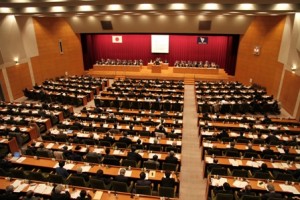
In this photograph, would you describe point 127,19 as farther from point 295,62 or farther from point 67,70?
point 295,62

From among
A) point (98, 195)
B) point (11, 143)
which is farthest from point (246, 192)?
point (11, 143)

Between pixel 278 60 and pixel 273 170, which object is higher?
pixel 278 60

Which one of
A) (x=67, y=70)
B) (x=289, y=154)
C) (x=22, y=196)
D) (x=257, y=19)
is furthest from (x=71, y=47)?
(x=289, y=154)

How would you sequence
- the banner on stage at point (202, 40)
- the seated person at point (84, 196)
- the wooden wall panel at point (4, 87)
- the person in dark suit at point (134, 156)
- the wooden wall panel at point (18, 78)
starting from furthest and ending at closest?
the banner on stage at point (202, 40)
the wooden wall panel at point (18, 78)
the wooden wall panel at point (4, 87)
the person in dark suit at point (134, 156)
the seated person at point (84, 196)

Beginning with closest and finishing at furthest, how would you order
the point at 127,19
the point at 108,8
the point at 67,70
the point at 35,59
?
1. the point at 108,8
2. the point at 35,59
3. the point at 127,19
4. the point at 67,70

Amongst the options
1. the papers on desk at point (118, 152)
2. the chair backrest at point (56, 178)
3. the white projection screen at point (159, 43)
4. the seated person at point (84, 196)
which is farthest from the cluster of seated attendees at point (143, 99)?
the white projection screen at point (159, 43)

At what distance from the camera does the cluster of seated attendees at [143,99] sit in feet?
52.0

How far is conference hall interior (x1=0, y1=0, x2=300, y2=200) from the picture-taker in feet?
25.6

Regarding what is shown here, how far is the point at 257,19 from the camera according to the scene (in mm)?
20750

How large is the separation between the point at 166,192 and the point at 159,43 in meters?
22.6

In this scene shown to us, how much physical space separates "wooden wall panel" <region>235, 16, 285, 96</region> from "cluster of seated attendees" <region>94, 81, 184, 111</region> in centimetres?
764

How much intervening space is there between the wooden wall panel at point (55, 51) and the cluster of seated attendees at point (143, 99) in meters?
7.91

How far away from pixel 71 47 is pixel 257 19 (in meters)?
18.2

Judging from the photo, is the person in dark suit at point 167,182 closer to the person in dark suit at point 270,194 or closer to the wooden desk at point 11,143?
the person in dark suit at point 270,194
